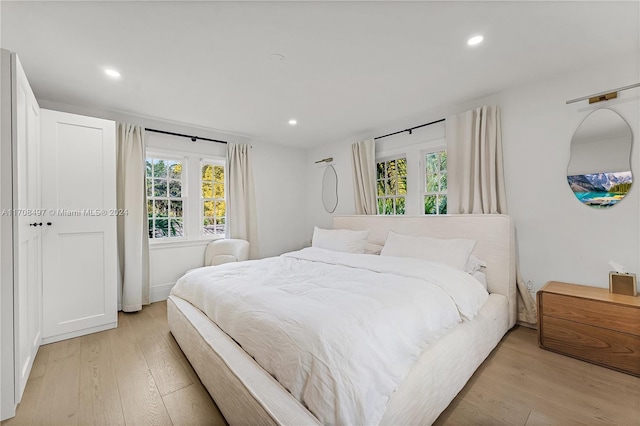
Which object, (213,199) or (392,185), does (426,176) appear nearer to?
(392,185)

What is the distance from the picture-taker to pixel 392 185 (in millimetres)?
3900

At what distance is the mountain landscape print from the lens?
2.19 m

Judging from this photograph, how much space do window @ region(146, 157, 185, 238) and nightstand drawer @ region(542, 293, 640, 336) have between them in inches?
173

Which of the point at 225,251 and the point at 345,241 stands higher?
the point at 345,241

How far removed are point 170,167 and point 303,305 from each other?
3391 mm

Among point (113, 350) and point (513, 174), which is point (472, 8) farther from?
point (113, 350)

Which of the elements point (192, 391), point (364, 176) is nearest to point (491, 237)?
point (364, 176)

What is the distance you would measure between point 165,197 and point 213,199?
67 cm

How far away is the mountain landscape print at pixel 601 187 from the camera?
2189 mm

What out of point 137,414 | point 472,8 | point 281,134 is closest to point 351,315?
point 137,414

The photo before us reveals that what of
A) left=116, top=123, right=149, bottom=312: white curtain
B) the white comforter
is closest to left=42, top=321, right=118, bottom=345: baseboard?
left=116, top=123, right=149, bottom=312: white curtain

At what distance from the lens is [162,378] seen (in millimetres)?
1893

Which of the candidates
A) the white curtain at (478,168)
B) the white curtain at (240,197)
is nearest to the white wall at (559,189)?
the white curtain at (478,168)

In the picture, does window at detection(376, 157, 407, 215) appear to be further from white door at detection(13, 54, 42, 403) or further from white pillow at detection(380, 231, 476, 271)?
white door at detection(13, 54, 42, 403)
